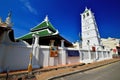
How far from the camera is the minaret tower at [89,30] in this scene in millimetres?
38625

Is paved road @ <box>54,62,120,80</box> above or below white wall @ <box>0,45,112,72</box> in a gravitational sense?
below

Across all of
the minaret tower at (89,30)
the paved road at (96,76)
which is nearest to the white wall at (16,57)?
the paved road at (96,76)

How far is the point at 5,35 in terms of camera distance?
31.5ft

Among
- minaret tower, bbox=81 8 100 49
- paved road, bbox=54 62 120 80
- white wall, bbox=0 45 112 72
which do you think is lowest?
paved road, bbox=54 62 120 80

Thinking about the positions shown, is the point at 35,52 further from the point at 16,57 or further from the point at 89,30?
the point at 89,30

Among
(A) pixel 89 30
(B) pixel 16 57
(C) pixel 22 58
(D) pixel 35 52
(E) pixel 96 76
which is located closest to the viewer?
(E) pixel 96 76

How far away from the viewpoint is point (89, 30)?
40.7m

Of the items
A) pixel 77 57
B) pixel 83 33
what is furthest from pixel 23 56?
pixel 83 33

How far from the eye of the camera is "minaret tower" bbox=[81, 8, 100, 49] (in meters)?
38.6

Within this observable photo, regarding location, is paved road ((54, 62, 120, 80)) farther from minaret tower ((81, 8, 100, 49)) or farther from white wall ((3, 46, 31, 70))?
minaret tower ((81, 8, 100, 49))

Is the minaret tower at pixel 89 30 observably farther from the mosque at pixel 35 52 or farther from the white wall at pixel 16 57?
the white wall at pixel 16 57

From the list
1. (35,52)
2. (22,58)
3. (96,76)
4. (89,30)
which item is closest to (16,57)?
(22,58)

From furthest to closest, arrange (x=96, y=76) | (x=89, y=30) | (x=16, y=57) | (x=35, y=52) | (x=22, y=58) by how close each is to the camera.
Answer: (x=89, y=30), (x=35, y=52), (x=22, y=58), (x=16, y=57), (x=96, y=76)

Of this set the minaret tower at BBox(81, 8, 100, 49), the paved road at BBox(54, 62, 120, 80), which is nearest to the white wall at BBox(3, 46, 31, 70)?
the paved road at BBox(54, 62, 120, 80)
